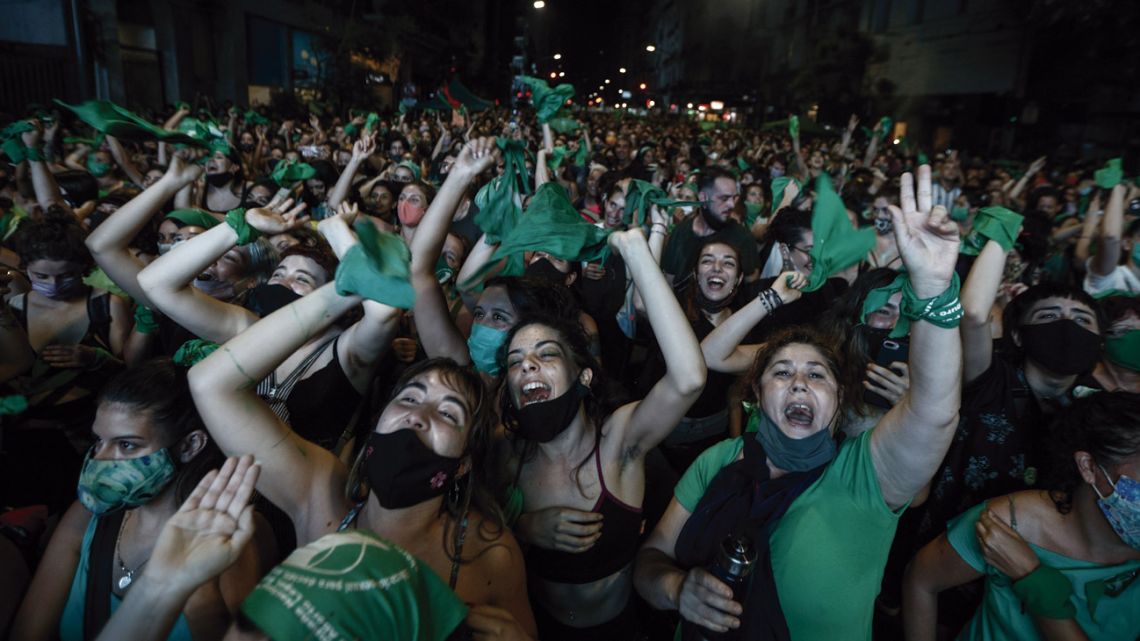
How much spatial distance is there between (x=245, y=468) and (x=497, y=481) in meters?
1.07

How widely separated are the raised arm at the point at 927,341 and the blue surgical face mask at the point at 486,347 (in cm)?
A: 179

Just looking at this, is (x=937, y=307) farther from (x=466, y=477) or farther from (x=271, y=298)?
(x=271, y=298)

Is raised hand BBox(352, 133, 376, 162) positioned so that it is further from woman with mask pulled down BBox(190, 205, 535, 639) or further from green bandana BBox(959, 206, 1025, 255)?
green bandana BBox(959, 206, 1025, 255)

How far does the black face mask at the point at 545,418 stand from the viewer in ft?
7.60

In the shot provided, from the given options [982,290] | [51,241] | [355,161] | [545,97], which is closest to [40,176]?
[51,241]

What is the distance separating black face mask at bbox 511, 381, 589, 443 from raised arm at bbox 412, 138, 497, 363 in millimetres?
729

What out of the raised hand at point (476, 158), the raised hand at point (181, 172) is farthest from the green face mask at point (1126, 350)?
the raised hand at point (181, 172)

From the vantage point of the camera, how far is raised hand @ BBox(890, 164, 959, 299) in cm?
168

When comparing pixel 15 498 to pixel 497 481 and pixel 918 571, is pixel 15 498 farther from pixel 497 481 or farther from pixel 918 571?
pixel 918 571

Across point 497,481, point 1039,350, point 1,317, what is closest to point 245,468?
point 497,481

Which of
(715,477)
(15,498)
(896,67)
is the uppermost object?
(896,67)

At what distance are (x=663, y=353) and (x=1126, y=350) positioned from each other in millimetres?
2313

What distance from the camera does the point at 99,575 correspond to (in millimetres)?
1868

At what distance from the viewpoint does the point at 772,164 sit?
466 inches
